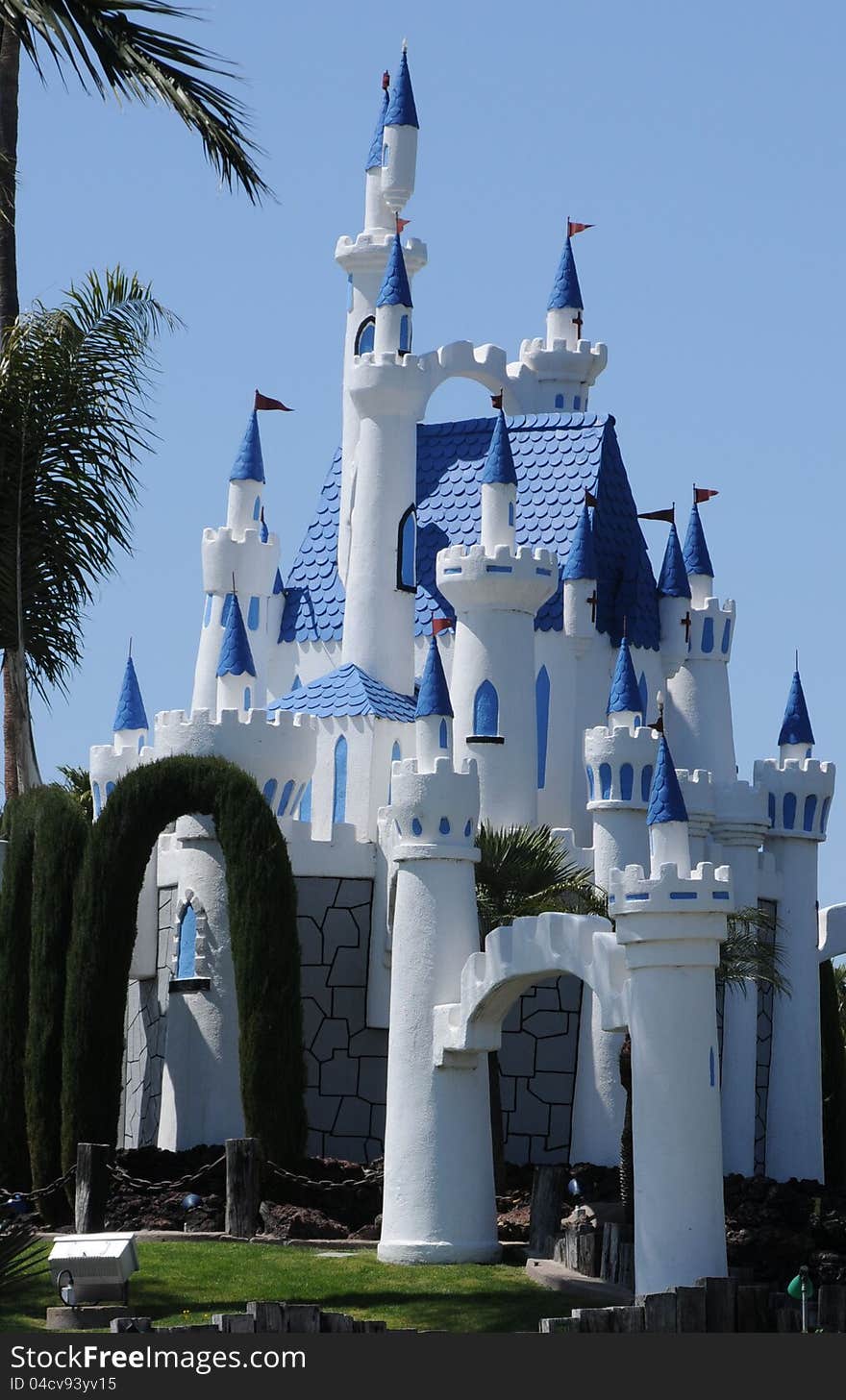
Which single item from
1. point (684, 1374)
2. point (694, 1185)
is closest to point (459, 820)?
point (694, 1185)

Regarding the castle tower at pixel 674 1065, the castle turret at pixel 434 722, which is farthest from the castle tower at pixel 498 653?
the castle tower at pixel 674 1065

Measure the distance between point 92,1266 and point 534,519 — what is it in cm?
1625

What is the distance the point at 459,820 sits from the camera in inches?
1119

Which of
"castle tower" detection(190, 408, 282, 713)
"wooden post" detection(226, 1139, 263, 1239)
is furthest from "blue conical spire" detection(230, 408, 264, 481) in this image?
"wooden post" detection(226, 1139, 263, 1239)

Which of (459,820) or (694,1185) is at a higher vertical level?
(459,820)

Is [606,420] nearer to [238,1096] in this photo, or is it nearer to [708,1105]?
[238,1096]

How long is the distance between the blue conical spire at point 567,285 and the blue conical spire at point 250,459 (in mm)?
5077

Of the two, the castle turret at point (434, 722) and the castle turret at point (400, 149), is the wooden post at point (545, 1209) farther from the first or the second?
the castle turret at point (400, 149)

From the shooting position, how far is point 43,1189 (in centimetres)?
2923

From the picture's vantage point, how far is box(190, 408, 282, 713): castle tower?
3756cm

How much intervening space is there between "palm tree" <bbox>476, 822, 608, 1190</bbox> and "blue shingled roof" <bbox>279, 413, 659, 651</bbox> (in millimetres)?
5194

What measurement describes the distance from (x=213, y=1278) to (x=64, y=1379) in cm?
830

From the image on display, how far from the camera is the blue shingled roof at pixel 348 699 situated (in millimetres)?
34812

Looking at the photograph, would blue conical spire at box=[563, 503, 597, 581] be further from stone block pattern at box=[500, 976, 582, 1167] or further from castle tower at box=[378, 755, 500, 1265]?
castle tower at box=[378, 755, 500, 1265]
